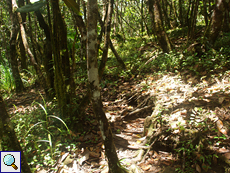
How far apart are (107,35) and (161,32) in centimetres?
307

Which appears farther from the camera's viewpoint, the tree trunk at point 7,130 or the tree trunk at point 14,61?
the tree trunk at point 14,61

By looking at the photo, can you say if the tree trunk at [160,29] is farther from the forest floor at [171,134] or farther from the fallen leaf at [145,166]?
the fallen leaf at [145,166]

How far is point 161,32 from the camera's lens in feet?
18.9

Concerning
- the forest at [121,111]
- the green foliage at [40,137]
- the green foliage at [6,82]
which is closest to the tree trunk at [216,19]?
the forest at [121,111]

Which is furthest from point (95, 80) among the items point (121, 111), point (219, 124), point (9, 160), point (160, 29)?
point (160, 29)

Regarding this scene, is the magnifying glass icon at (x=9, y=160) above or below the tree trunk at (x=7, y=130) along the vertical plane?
below

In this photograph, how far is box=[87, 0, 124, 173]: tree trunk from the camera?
2.03m

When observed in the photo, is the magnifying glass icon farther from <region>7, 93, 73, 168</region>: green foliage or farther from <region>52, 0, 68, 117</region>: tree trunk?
<region>52, 0, 68, 117</region>: tree trunk

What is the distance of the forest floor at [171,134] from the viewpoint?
2.50m

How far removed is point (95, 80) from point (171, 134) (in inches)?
66.4

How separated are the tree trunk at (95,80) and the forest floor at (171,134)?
46 centimetres

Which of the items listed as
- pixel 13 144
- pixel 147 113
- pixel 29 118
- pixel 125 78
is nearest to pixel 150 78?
pixel 125 78

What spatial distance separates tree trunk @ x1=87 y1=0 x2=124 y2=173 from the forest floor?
0.46m

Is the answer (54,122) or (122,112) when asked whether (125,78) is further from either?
(54,122)
